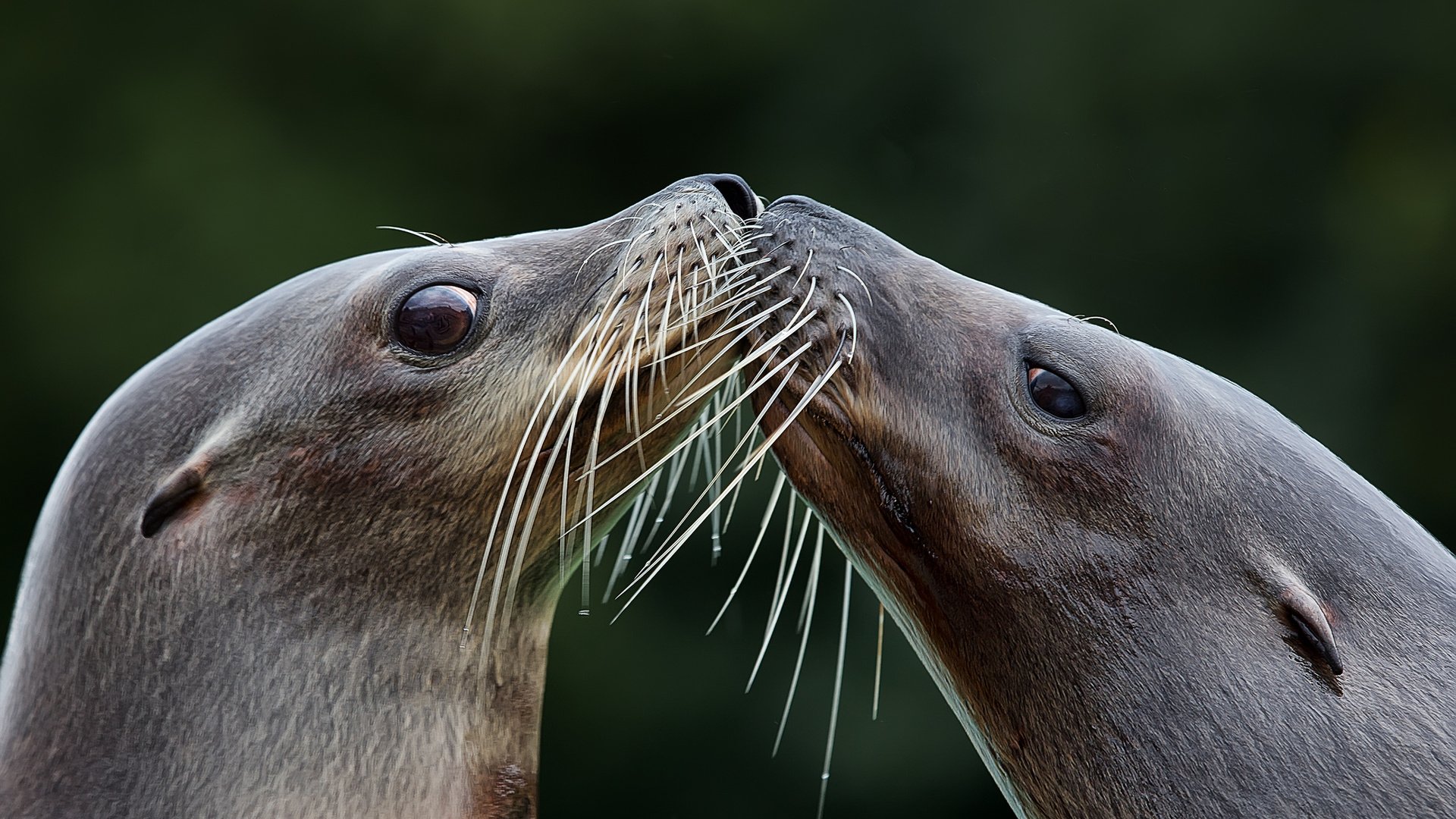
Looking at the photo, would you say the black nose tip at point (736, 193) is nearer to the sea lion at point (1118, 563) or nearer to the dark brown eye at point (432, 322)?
the sea lion at point (1118, 563)

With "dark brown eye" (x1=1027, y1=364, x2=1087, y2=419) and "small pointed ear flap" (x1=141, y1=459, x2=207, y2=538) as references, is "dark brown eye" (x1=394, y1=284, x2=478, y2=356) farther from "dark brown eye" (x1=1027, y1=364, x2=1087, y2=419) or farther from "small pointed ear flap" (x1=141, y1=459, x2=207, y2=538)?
"dark brown eye" (x1=1027, y1=364, x2=1087, y2=419)

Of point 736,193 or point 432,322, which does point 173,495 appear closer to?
point 432,322

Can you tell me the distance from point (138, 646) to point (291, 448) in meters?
0.39

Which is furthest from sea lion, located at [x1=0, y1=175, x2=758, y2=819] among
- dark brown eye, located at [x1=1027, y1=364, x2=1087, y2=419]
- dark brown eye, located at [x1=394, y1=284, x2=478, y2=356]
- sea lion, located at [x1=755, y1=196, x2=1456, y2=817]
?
dark brown eye, located at [x1=1027, y1=364, x2=1087, y2=419]

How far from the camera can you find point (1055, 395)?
2.16 metres

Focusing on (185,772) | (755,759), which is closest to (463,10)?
(755,759)

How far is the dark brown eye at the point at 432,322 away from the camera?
2221 millimetres

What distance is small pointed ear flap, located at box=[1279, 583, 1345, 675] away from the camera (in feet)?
6.45

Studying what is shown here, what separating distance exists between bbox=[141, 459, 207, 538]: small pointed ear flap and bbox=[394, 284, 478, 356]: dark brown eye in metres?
0.39

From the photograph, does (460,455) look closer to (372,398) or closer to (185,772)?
(372,398)

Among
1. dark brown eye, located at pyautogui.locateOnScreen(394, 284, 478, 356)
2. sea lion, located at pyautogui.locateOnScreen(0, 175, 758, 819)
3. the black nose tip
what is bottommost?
sea lion, located at pyautogui.locateOnScreen(0, 175, 758, 819)

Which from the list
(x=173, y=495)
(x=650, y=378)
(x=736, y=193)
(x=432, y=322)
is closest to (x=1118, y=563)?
(x=650, y=378)

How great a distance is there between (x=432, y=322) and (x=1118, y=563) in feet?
3.89

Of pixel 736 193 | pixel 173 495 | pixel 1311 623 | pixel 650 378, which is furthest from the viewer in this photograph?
pixel 736 193
